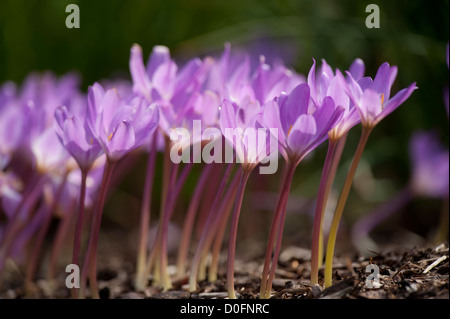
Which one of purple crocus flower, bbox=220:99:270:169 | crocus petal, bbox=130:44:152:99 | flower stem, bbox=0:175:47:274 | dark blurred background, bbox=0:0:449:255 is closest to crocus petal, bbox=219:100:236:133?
purple crocus flower, bbox=220:99:270:169

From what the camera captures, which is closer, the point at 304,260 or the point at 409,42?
the point at 304,260

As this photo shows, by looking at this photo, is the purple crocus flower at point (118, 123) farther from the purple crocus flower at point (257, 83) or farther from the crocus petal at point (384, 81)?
the crocus petal at point (384, 81)

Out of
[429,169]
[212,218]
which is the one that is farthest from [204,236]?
[429,169]

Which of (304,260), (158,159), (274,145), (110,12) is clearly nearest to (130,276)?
(304,260)

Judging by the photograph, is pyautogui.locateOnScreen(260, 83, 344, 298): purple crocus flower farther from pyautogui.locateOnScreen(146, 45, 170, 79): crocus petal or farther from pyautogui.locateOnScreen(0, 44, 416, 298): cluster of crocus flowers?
pyautogui.locateOnScreen(146, 45, 170, 79): crocus petal

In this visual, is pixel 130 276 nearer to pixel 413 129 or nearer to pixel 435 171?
pixel 435 171

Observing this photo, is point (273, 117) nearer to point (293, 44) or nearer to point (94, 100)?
point (94, 100)

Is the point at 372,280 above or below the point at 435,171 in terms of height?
below
